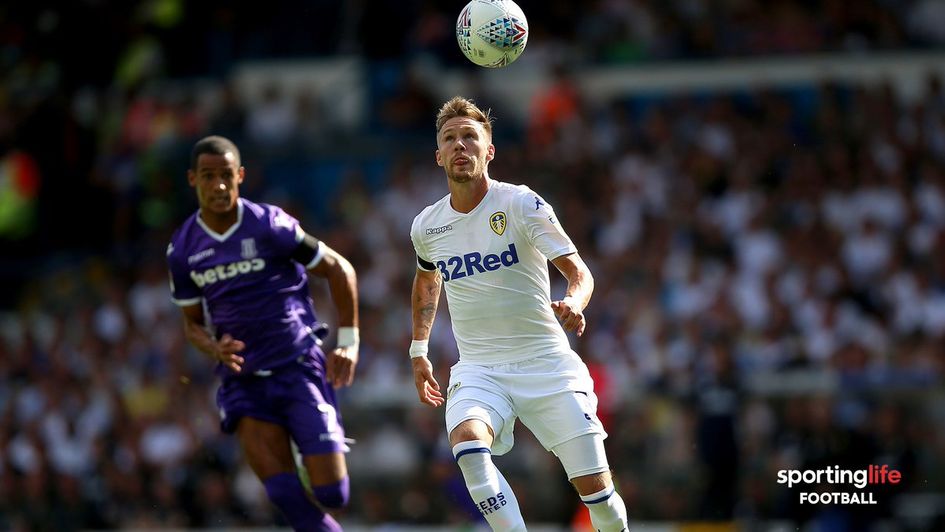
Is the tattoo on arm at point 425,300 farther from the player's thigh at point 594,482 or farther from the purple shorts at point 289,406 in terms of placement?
the player's thigh at point 594,482

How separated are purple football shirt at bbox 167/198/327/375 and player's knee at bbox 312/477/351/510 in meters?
0.87

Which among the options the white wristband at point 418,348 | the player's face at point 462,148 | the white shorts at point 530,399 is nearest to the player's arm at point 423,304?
the white wristband at point 418,348

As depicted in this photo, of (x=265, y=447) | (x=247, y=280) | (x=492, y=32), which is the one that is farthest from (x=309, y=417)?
(x=492, y=32)

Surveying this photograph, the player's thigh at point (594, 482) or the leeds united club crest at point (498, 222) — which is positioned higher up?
the leeds united club crest at point (498, 222)

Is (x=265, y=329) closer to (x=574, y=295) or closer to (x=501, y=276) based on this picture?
(x=501, y=276)

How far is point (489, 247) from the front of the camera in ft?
28.0

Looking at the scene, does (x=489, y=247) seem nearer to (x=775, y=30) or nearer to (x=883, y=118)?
(x=883, y=118)

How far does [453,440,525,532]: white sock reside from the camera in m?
8.15

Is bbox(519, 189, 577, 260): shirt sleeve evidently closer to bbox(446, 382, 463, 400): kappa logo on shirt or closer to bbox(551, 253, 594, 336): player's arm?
bbox(551, 253, 594, 336): player's arm

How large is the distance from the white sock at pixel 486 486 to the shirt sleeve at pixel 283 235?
2186 millimetres

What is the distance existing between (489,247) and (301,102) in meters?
12.3

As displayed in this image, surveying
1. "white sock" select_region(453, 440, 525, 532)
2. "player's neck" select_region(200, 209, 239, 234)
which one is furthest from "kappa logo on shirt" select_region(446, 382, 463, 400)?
"player's neck" select_region(200, 209, 239, 234)

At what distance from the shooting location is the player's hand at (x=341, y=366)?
9648 mm

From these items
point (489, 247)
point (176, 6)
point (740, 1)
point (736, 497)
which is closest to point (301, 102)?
point (176, 6)
